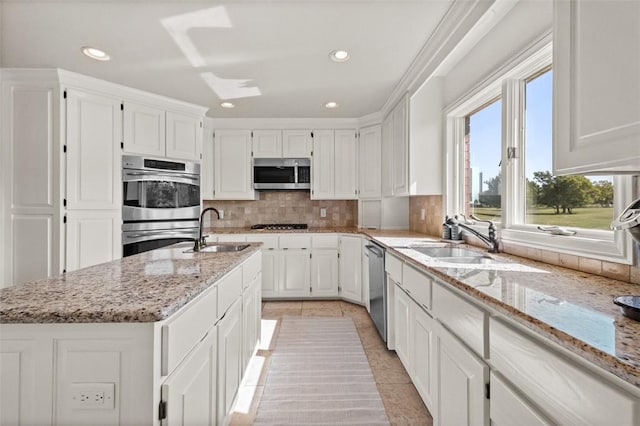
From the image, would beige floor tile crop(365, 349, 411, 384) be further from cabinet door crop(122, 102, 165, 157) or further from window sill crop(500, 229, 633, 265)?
cabinet door crop(122, 102, 165, 157)

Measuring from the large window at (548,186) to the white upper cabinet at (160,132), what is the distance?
3.31 meters

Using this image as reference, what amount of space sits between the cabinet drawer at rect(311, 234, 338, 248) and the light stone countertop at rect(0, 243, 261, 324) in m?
2.29

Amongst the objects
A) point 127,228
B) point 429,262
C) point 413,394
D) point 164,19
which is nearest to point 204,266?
point 429,262

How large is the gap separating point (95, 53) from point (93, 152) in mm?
938

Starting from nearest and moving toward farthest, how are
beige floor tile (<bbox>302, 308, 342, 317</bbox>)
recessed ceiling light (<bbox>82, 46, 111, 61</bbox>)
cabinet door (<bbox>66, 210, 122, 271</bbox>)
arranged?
1. recessed ceiling light (<bbox>82, 46, 111, 61</bbox>)
2. cabinet door (<bbox>66, 210, 122, 271</bbox>)
3. beige floor tile (<bbox>302, 308, 342, 317</bbox>)

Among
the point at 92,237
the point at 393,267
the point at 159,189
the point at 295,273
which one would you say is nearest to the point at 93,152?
the point at 159,189

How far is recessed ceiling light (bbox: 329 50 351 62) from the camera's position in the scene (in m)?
2.36

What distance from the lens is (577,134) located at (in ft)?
3.05

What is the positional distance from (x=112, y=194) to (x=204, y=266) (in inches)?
85.4

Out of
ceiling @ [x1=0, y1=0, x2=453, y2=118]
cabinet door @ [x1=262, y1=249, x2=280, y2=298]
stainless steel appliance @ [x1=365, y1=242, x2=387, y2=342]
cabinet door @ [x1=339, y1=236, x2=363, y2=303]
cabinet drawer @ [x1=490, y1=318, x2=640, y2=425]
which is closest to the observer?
cabinet drawer @ [x1=490, y1=318, x2=640, y2=425]

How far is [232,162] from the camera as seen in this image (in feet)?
13.5

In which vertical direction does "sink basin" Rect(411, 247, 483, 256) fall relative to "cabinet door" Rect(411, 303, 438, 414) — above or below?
above

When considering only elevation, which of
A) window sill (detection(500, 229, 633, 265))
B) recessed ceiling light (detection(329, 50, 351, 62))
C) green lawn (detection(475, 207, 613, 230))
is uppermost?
recessed ceiling light (detection(329, 50, 351, 62))

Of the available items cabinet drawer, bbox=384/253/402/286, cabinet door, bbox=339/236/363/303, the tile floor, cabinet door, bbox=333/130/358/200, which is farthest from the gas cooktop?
cabinet drawer, bbox=384/253/402/286
